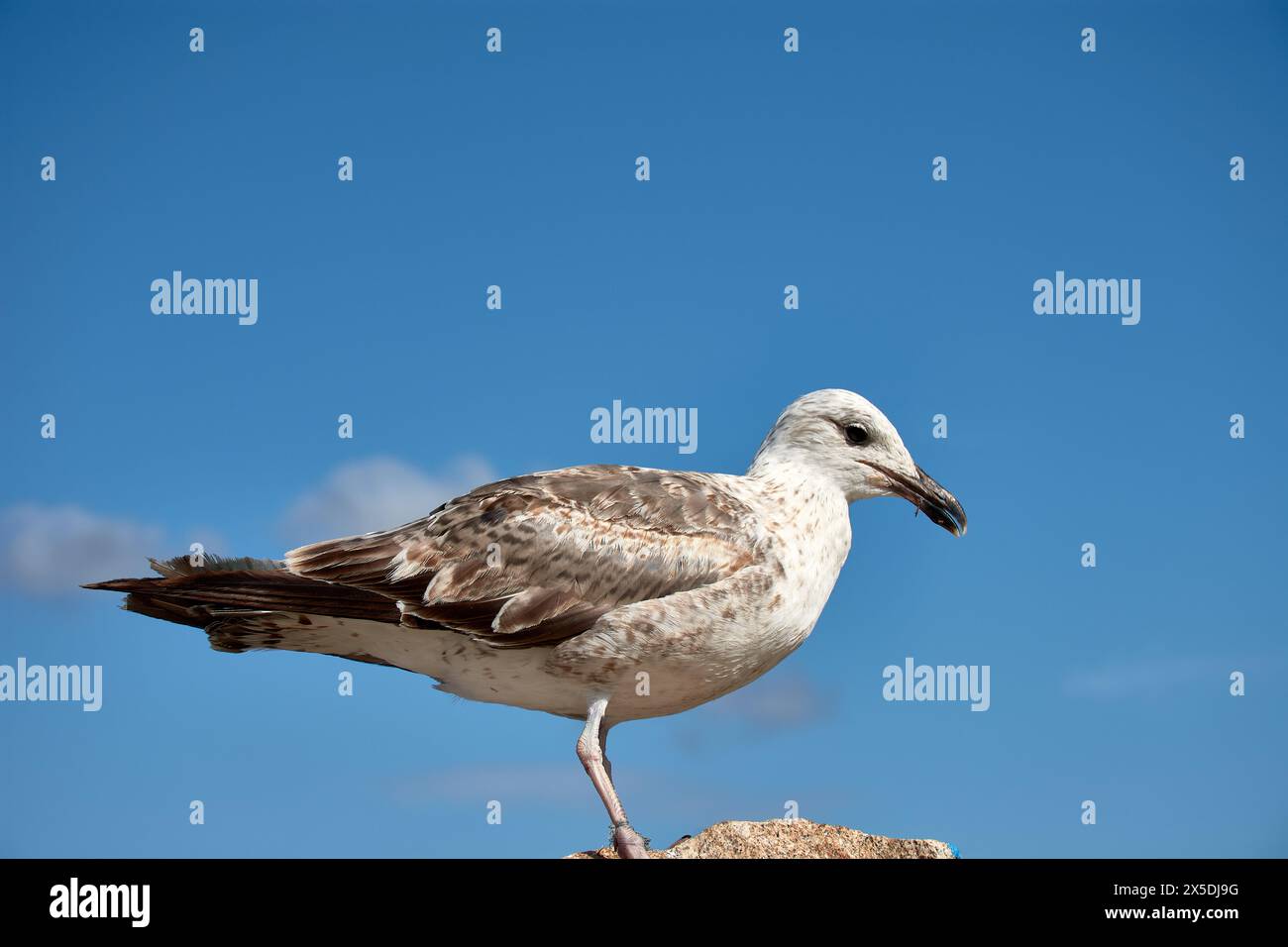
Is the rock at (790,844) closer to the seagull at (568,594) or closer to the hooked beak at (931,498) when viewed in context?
the seagull at (568,594)

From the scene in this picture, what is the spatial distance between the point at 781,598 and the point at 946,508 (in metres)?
1.81

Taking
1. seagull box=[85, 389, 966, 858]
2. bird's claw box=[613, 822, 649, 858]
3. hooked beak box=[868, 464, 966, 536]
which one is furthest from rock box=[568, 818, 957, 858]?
hooked beak box=[868, 464, 966, 536]

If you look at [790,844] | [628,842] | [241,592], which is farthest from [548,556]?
[790,844]

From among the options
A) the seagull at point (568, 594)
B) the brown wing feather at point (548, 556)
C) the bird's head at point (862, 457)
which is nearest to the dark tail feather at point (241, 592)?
the seagull at point (568, 594)

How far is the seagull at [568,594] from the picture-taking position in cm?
870

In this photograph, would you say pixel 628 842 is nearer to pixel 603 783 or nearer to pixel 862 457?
pixel 603 783

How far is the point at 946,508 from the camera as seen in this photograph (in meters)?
9.77

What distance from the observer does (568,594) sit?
8.85 m

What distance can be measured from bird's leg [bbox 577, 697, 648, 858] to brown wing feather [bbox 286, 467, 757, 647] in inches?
27.2

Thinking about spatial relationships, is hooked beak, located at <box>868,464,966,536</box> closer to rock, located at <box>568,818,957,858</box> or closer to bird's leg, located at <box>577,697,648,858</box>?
rock, located at <box>568,818,957,858</box>

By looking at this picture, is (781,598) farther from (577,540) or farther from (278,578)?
(278,578)
